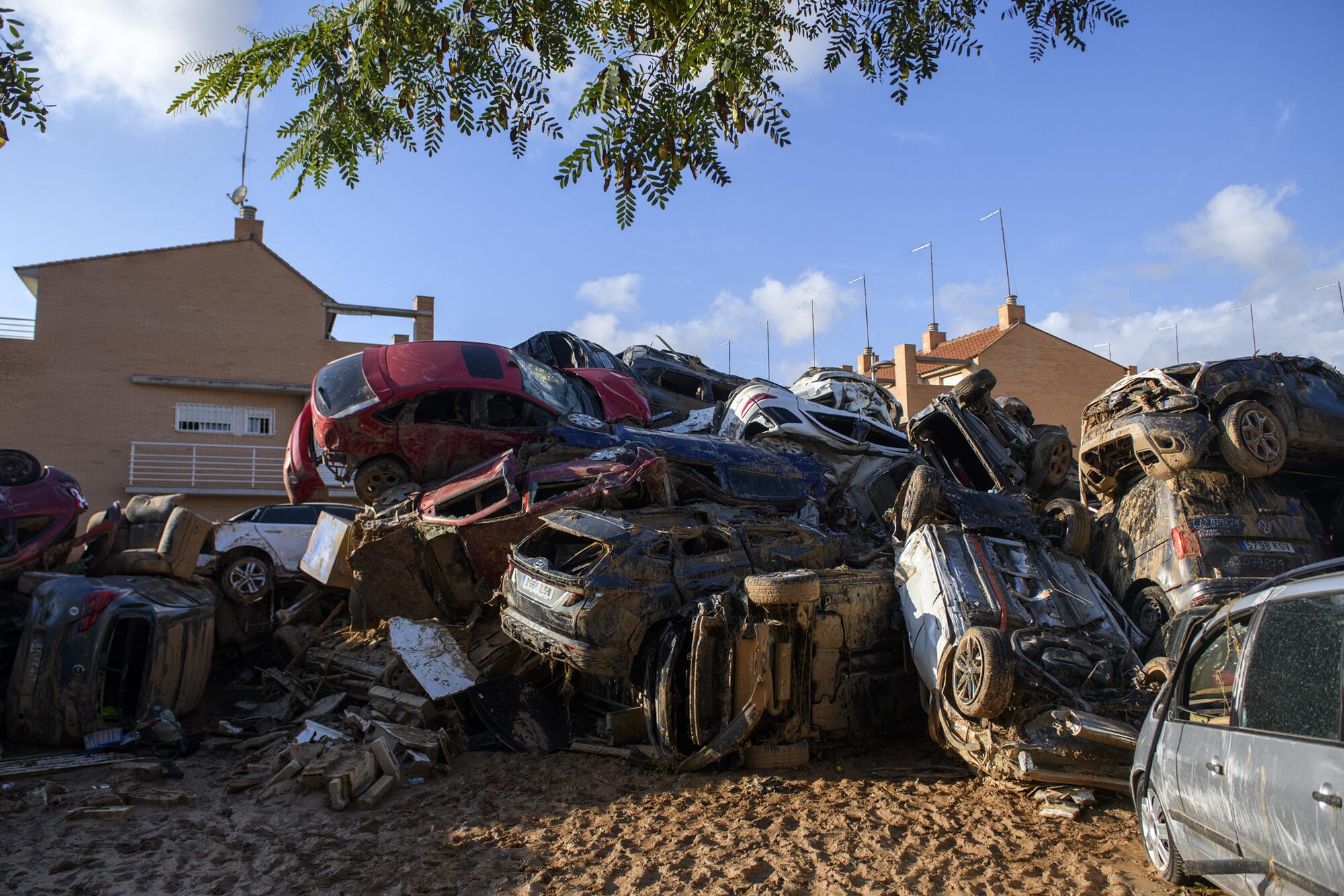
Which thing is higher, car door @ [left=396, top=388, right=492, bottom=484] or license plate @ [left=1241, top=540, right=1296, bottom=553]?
car door @ [left=396, top=388, right=492, bottom=484]

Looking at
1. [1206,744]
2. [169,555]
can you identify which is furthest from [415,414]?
[1206,744]

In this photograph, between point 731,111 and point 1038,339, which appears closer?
point 731,111

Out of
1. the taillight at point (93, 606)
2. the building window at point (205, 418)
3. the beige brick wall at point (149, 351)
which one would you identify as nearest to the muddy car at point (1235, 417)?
the taillight at point (93, 606)

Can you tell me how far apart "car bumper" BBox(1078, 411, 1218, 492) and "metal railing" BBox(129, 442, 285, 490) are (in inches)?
779

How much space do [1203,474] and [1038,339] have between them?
27901 mm

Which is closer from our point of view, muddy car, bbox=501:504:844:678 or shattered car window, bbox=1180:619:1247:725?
shattered car window, bbox=1180:619:1247:725

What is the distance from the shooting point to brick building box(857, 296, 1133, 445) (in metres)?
32.7

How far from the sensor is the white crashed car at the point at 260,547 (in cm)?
1123

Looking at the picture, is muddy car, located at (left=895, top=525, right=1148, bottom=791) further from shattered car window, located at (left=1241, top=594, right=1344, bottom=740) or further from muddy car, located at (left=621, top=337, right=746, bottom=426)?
muddy car, located at (left=621, top=337, right=746, bottom=426)

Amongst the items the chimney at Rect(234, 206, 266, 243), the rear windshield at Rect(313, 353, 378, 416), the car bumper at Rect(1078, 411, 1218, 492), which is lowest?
the car bumper at Rect(1078, 411, 1218, 492)

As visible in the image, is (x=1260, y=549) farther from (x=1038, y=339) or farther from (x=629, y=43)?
(x=1038, y=339)

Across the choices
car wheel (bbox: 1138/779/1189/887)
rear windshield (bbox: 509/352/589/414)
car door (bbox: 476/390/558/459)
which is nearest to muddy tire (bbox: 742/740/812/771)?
car wheel (bbox: 1138/779/1189/887)

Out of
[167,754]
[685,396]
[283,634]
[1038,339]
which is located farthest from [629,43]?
[1038,339]

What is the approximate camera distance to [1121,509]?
27.9 ft
